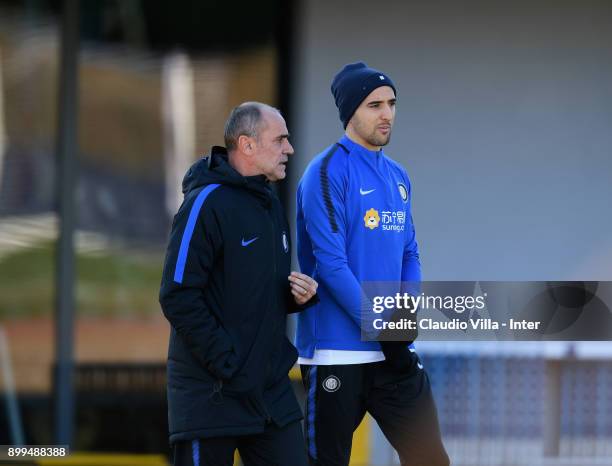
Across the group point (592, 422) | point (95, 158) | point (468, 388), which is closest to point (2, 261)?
point (95, 158)

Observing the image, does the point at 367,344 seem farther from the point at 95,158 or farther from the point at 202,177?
the point at 95,158

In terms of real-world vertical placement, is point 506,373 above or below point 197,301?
below

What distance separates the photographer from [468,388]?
7.61 metres

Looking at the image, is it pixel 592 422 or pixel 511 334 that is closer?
pixel 511 334

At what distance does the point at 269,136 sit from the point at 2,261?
4.27 metres

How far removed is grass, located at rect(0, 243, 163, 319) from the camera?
811cm

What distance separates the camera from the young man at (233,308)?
13.5 feet

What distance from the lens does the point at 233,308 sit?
13.8 ft

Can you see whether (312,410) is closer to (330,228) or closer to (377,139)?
(330,228)

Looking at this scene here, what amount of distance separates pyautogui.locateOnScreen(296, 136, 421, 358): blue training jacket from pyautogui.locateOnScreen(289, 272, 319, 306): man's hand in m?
0.20

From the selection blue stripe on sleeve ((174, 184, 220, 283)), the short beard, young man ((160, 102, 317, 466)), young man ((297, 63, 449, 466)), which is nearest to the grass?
young man ((297, 63, 449, 466))

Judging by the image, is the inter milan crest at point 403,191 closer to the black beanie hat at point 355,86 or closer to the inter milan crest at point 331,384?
the black beanie hat at point 355,86

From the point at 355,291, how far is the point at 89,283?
158 inches

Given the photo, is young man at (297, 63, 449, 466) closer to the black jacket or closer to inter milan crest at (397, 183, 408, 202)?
inter milan crest at (397, 183, 408, 202)
